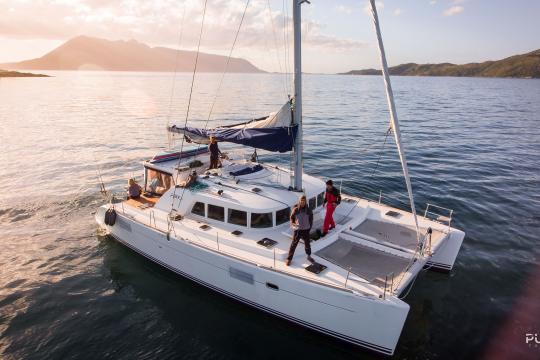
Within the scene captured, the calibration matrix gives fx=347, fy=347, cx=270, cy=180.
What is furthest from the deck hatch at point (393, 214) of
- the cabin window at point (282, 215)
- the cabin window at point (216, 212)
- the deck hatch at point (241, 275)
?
the cabin window at point (216, 212)

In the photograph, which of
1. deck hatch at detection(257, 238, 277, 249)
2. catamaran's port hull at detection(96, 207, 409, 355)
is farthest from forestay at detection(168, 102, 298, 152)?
catamaran's port hull at detection(96, 207, 409, 355)

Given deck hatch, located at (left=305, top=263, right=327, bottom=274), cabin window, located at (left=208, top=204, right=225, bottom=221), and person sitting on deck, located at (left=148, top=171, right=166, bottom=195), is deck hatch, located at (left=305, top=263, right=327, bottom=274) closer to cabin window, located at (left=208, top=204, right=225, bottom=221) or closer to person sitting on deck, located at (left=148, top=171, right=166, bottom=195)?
cabin window, located at (left=208, top=204, right=225, bottom=221)

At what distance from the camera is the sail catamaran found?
8.31m

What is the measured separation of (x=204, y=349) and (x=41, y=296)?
5.78 m

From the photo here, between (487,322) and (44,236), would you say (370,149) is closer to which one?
(487,322)

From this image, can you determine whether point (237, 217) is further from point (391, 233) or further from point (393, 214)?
point (393, 214)

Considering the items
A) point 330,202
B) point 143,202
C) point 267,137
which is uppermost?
point 267,137

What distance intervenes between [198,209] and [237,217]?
1.61 m

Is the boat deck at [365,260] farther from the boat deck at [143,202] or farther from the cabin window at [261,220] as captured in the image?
the boat deck at [143,202]

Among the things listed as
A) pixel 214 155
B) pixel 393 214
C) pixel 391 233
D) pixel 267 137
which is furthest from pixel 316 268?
pixel 214 155

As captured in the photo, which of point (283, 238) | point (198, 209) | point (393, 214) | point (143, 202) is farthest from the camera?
point (143, 202)

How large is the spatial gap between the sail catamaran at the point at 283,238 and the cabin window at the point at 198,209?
0.03 m

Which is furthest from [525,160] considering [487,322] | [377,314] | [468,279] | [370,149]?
[377,314]

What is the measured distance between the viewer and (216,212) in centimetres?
1120
